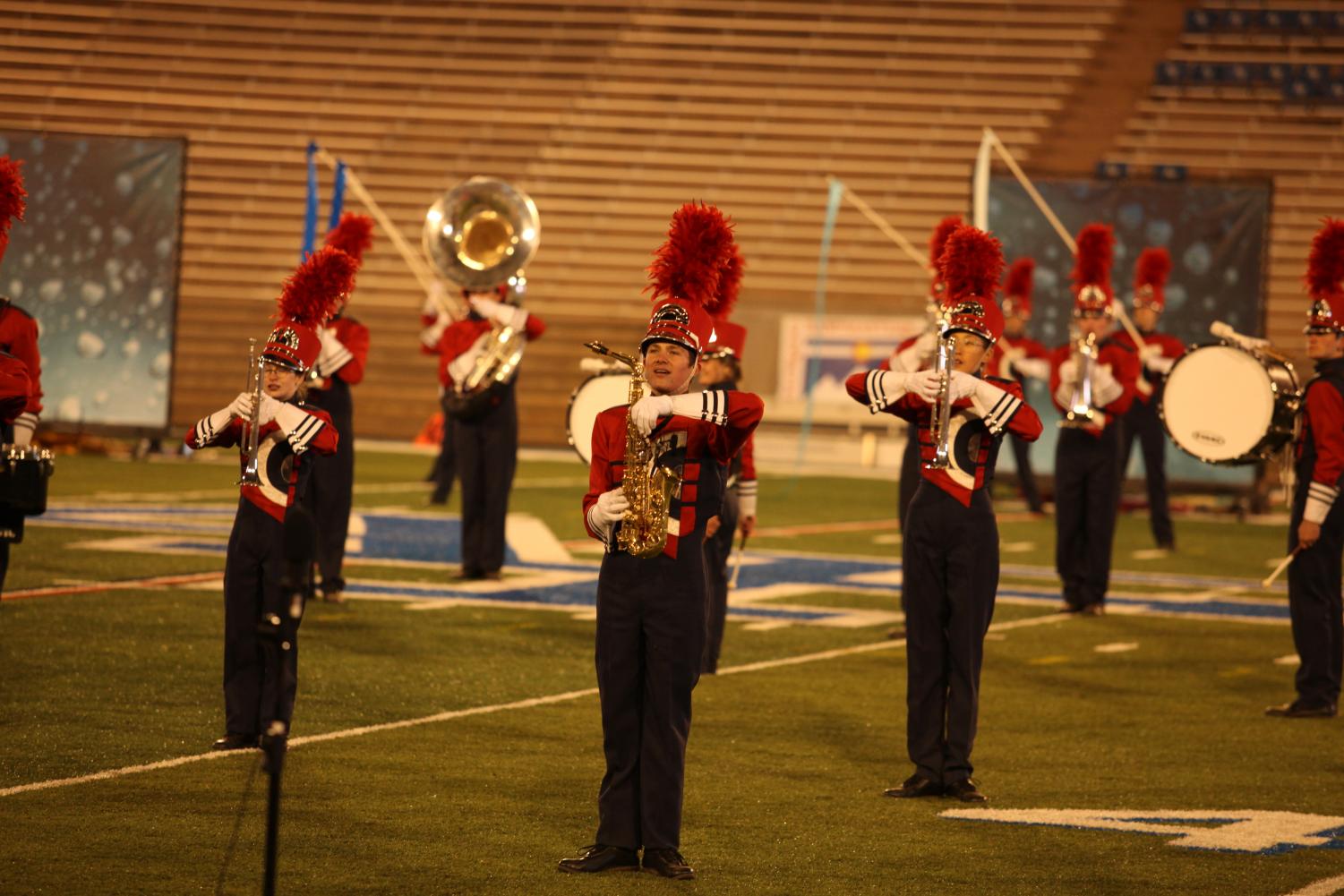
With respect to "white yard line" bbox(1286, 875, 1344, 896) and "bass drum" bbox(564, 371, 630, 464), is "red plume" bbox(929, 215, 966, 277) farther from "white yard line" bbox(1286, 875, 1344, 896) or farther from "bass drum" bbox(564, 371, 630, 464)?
"white yard line" bbox(1286, 875, 1344, 896)

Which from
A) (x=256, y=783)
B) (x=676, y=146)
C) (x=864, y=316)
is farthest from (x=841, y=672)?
(x=676, y=146)

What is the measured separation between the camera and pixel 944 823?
6.02 metres

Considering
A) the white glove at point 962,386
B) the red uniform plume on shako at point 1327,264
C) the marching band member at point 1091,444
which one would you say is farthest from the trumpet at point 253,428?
the marching band member at point 1091,444

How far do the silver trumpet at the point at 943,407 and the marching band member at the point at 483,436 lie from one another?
16.8ft

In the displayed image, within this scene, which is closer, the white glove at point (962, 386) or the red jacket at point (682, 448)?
the red jacket at point (682, 448)

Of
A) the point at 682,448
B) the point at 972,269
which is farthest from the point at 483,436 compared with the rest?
the point at 682,448

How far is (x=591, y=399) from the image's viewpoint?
29.0ft

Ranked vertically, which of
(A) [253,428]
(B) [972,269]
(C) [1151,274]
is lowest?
(A) [253,428]

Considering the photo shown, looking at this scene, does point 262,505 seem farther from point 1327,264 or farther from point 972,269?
point 1327,264

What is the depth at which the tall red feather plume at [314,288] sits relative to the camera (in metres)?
6.77

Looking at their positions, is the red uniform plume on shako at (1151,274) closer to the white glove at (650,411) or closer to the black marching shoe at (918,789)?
the black marching shoe at (918,789)

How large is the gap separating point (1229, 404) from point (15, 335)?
5.19m

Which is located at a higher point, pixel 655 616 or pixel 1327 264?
pixel 1327 264

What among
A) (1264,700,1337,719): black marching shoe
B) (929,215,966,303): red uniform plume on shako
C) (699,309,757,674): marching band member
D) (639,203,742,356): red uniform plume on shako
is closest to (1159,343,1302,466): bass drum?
(1264,700,1337,719): black marching shoe
